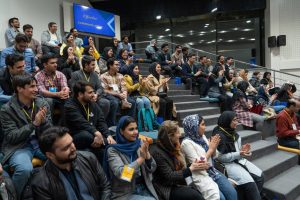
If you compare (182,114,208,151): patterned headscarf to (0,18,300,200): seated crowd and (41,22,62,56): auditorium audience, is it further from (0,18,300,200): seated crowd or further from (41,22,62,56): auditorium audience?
(41,22,62,56): auditorium audience

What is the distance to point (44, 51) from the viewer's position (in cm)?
607

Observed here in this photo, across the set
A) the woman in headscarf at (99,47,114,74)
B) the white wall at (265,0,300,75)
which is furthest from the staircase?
the white wall at (265,0,300,75)

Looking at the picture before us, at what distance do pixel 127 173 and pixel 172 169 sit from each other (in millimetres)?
595

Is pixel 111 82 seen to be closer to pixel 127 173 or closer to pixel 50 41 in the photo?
pixel 127 173

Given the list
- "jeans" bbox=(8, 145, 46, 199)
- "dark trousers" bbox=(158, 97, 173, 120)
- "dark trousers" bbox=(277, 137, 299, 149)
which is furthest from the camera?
"dark trousers" bbox=(277, 137, 299, 149)

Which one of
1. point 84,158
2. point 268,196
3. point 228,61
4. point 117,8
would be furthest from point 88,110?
point 117,8

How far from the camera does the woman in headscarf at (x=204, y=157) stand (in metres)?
2.93

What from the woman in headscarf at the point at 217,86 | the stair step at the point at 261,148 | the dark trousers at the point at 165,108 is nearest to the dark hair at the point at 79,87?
the dark trousers at the point at 165,108

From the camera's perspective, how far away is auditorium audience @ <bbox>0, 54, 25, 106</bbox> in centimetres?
315

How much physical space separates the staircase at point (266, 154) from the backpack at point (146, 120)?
2.92 ft

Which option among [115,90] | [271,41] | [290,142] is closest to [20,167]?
[115,90]

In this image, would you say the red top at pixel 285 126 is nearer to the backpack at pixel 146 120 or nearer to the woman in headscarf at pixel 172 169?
the backpack at pixel 146 120

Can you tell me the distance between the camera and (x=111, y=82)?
4.66 m

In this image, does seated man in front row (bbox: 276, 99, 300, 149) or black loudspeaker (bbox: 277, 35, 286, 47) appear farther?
black loudspeaker (bbox: 277, 35, 286, 47)
